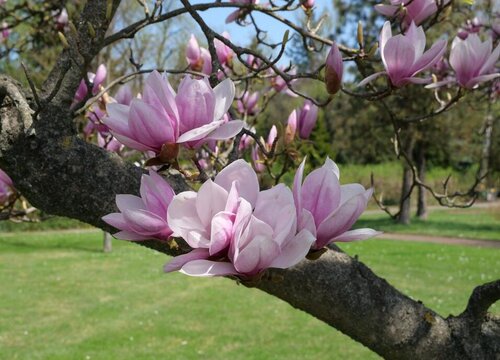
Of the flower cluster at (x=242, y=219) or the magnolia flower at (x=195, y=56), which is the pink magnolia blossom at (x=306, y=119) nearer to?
the magnolia flower at (x=195, y=56)

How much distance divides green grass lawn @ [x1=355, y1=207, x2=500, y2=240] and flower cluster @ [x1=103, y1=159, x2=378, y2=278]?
537 inches

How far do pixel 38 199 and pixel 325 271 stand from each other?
24.9 inches

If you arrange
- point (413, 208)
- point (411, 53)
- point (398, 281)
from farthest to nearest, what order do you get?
1. point (413, 208)
2. point (398, 281)
3. point (411, 53)

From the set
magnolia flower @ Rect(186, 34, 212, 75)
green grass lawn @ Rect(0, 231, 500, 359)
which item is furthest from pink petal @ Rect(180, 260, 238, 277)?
green grass lawn @ Rect(0, 231, 500, 359)

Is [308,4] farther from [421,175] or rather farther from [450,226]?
[421,175]

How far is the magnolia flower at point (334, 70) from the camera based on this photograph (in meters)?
1.08

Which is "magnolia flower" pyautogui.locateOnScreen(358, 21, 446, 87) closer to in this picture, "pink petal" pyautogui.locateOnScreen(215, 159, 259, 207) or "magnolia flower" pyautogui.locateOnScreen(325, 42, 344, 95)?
"magnolia flower" pyautogui.locateOnScreen(325, 42, 344, 95)

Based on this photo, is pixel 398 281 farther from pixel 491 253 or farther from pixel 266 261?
pixel 266 261

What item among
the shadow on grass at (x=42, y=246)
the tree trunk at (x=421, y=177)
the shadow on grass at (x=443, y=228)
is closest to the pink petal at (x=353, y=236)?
the shadow on grass at (x=42, y=246)

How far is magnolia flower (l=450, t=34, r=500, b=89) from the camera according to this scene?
1.31 meters

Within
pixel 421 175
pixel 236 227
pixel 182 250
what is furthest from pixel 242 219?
pixel 421 175

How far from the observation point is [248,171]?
0.69 metres

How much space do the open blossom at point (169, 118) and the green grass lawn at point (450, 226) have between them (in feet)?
44.8

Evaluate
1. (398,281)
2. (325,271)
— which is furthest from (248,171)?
(398,281)
